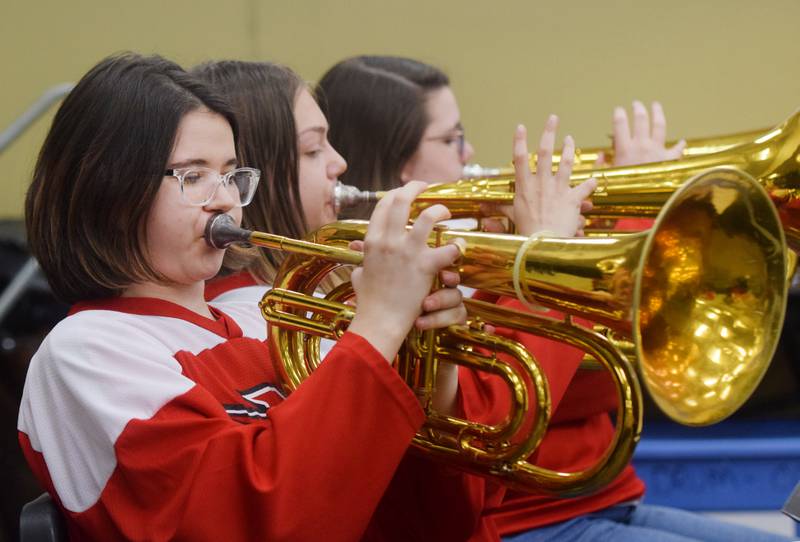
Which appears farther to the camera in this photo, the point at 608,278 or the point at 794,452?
the point at 794,452

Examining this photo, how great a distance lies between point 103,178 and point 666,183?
2.30 ft

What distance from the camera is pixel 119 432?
A: 849 millimetres

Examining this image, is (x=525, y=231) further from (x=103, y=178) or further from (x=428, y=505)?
(x=103, y=178)

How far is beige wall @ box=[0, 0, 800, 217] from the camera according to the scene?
2.74 m

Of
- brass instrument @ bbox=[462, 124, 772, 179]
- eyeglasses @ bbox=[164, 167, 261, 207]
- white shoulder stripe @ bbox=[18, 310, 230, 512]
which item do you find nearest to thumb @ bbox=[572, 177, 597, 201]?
brass instrument @ bbox=[462, 124, 772, 179]

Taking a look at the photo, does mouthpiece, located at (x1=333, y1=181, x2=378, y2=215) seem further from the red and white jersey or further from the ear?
the red and white jersey

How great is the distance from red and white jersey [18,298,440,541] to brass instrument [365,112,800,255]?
1.68ft

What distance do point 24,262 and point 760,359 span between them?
1972 mm

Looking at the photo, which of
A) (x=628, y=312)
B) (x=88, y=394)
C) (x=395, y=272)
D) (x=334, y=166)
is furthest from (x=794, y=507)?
(x=334, y=166)

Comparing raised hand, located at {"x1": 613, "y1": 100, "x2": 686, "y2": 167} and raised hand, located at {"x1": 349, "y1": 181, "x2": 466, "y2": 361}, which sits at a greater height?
raised hand, located at {"x1": 613, "y1": 100, "x2": 686, "y2": 167}

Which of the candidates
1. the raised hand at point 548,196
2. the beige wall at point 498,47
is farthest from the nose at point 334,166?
the beige wall at point 498,47

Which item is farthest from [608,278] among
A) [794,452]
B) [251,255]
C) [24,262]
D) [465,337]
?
[24,262]

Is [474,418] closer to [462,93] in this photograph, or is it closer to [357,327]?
[357,327]

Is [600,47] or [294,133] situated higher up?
[600,47]
